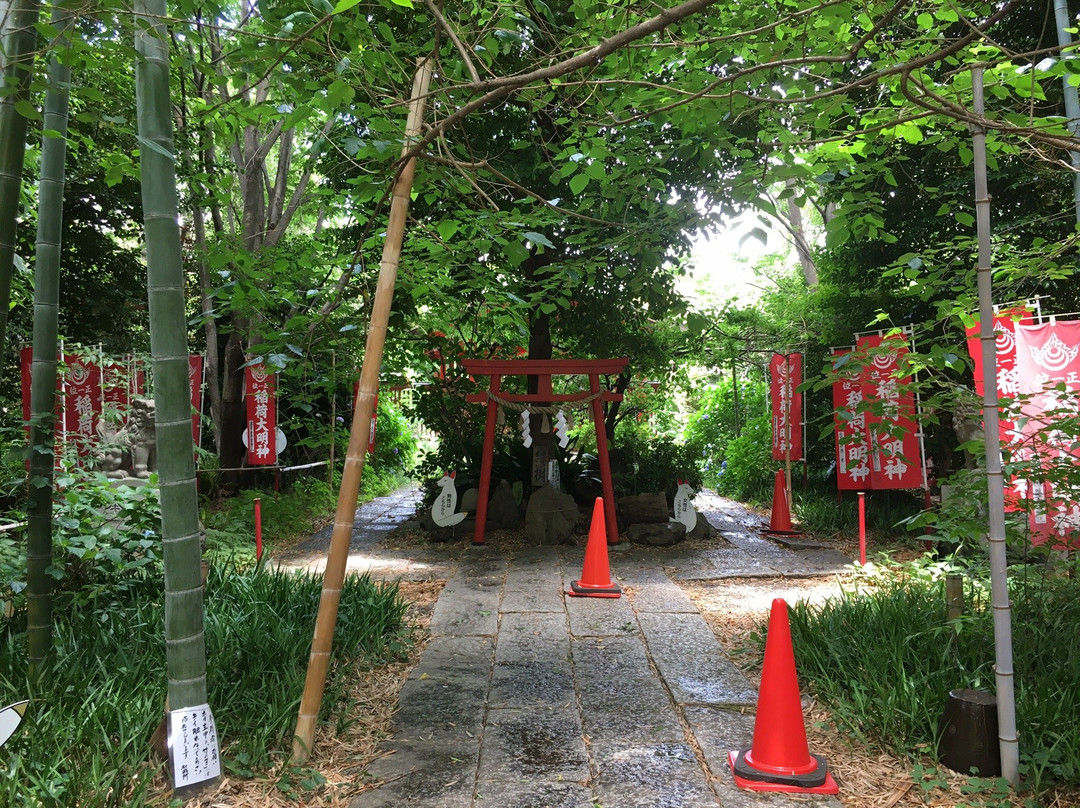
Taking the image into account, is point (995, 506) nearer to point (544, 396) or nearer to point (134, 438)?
point (544, 396)

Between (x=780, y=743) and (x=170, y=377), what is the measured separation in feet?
9.28

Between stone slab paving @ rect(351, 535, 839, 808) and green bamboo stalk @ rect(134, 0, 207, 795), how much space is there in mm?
883

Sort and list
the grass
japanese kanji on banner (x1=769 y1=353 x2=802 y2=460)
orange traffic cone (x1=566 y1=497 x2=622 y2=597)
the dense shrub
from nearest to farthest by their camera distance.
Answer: the dense shrub < orange traffic cone (x1=566 y1=497 x2=622 y2=597) < the grass < japanese kanji on banner (x1=769 y1=353 x2=802 y2=460)

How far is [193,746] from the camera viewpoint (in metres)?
2.73

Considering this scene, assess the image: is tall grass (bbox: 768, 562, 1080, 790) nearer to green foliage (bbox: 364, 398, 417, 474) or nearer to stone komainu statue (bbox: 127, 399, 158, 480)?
stone komainu statue (bbox: 127, 399, 158, 480)

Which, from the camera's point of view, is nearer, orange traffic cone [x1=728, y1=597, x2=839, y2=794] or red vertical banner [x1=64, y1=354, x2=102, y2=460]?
orange traffic cone [x1=728, y1=597, x2=839, y2=794]

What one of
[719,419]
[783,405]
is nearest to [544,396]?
[783,405]

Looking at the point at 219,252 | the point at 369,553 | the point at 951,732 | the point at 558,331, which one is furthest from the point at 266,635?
the point at 558,331

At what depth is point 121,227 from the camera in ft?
36.4

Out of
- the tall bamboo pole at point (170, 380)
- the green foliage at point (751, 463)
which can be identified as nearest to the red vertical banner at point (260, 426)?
the tall bamboo pole at point (170, 380)

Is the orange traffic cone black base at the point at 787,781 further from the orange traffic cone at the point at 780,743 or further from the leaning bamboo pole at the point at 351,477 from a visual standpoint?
the leaning bamboo pole at the point at 351,477

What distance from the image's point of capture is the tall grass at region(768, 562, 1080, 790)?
3084mm

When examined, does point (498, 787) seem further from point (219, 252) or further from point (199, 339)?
point (199, 339)

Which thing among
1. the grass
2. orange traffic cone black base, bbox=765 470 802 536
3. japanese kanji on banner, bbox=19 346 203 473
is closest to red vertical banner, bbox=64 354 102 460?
japanese kanji on banner, bbox=19 346 203 473
